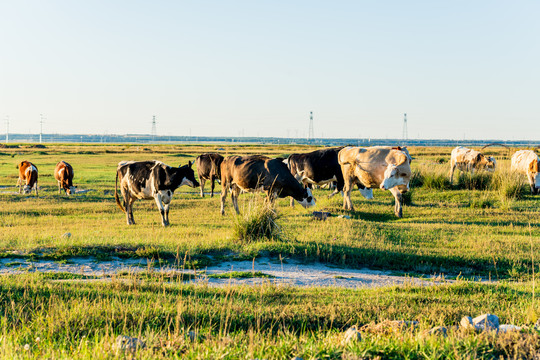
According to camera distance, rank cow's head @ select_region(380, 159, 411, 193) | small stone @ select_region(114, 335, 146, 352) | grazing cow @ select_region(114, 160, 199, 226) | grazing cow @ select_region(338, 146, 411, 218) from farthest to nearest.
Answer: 1. grazing cow @ select_region(338, 146, 411, 218)
2. cow's head @ select_region(380, 159, 411, 193)
3. grazing cow @ select_region(114, 160, 199, 226)
4. small stone @ select_region(114, 335, 146, 352)

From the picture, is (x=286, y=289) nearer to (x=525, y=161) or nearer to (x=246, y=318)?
(x=246, y=318)

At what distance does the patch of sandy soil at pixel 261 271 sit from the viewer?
1036 centimetres

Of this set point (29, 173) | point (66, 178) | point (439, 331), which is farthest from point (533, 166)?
point (29, 173)

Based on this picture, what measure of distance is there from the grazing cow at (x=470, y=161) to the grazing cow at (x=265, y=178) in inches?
642

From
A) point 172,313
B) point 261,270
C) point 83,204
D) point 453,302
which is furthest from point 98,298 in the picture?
point 83,204

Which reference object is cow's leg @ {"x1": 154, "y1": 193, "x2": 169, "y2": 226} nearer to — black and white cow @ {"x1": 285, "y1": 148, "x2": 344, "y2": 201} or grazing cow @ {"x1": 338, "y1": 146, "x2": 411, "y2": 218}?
grazing cow @ {"x1": 338, "y1": 146, "x2": 411, "y2": 218}

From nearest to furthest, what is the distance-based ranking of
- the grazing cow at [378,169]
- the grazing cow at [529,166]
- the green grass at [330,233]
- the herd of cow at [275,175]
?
1. the green grass at [330,233]
2. the herd of cow at [275,175]
3. the grazing cow at [378,169]
4. the grazing cow at [529,166]

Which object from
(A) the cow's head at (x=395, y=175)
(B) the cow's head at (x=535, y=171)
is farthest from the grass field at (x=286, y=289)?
(B) the cow's head at (x=535, y=171)

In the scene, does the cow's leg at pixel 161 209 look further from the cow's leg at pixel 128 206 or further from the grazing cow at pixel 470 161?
the grazing cow at pixel 470 161

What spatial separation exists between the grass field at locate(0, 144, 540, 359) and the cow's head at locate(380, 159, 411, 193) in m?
1.32

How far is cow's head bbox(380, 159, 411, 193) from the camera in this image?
19.1 meters

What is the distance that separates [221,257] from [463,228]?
8749 mm

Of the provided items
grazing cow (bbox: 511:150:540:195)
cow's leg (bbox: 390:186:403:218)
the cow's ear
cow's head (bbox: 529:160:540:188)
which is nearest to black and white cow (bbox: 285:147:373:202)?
cow's leg (bbox: 390:186:403:218)

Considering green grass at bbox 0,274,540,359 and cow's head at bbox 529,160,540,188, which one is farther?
cow's head at bbox 529,160,540,188
